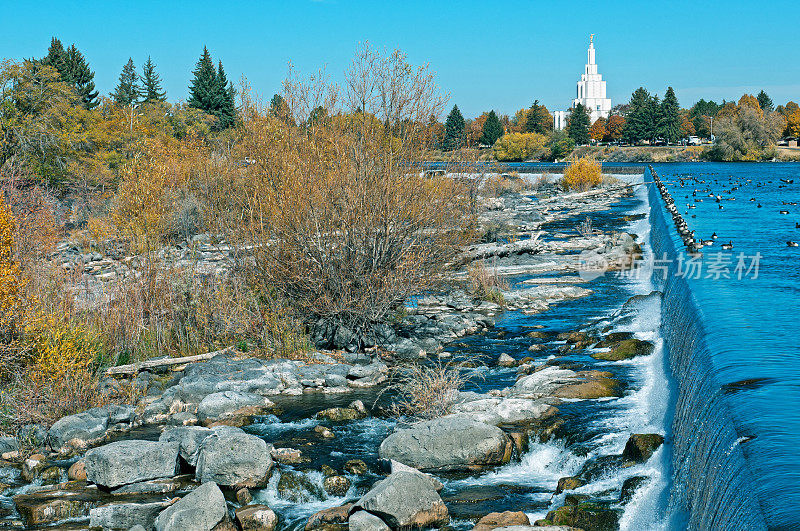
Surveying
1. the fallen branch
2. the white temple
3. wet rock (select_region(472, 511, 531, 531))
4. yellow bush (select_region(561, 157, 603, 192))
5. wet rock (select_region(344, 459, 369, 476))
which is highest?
the white temple

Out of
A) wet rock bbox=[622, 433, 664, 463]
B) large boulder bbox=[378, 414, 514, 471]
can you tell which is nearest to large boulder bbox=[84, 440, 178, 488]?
large boulder bbox=[378, 414, 514, 471]

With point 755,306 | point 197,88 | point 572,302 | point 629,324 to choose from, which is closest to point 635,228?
point 572,302

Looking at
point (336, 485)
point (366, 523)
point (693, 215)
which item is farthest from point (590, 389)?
point (693, 215)

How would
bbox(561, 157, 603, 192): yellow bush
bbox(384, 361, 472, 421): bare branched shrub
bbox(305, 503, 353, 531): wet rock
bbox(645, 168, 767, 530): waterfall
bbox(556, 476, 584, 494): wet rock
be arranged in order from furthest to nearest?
bbox(561, 157, 603, 192): yellow bush, bbox(384, 361, 472, 421): bare branched shrub, bbox(556, 476, 584, 494): wet rock, bbox(305, 503, 353, 531): wet rock, bbox(645, 168, 767, 530): waterfall

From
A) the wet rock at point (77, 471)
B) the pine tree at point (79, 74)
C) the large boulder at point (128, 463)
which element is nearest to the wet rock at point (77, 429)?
the wet rock at point (77, 471)

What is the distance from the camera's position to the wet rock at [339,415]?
1157cm

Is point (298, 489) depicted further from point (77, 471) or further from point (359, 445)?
point (77, 471)

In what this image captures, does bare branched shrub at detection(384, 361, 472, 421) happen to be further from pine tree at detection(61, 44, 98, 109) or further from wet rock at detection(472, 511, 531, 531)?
pine tree at detection(61, 44, 98, 109)

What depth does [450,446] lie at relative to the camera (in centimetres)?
955

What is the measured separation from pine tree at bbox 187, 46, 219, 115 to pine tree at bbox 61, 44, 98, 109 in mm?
9410

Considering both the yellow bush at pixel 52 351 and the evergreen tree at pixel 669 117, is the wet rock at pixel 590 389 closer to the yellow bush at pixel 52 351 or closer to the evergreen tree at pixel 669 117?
the yellow bush at pixel 52 351

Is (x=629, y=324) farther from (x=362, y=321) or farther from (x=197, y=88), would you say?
(x=197, y=88)

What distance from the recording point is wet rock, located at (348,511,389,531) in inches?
305

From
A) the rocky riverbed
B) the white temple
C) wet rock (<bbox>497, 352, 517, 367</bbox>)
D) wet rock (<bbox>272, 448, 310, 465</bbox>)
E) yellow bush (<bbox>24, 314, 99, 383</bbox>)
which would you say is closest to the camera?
the rocky riverbed
